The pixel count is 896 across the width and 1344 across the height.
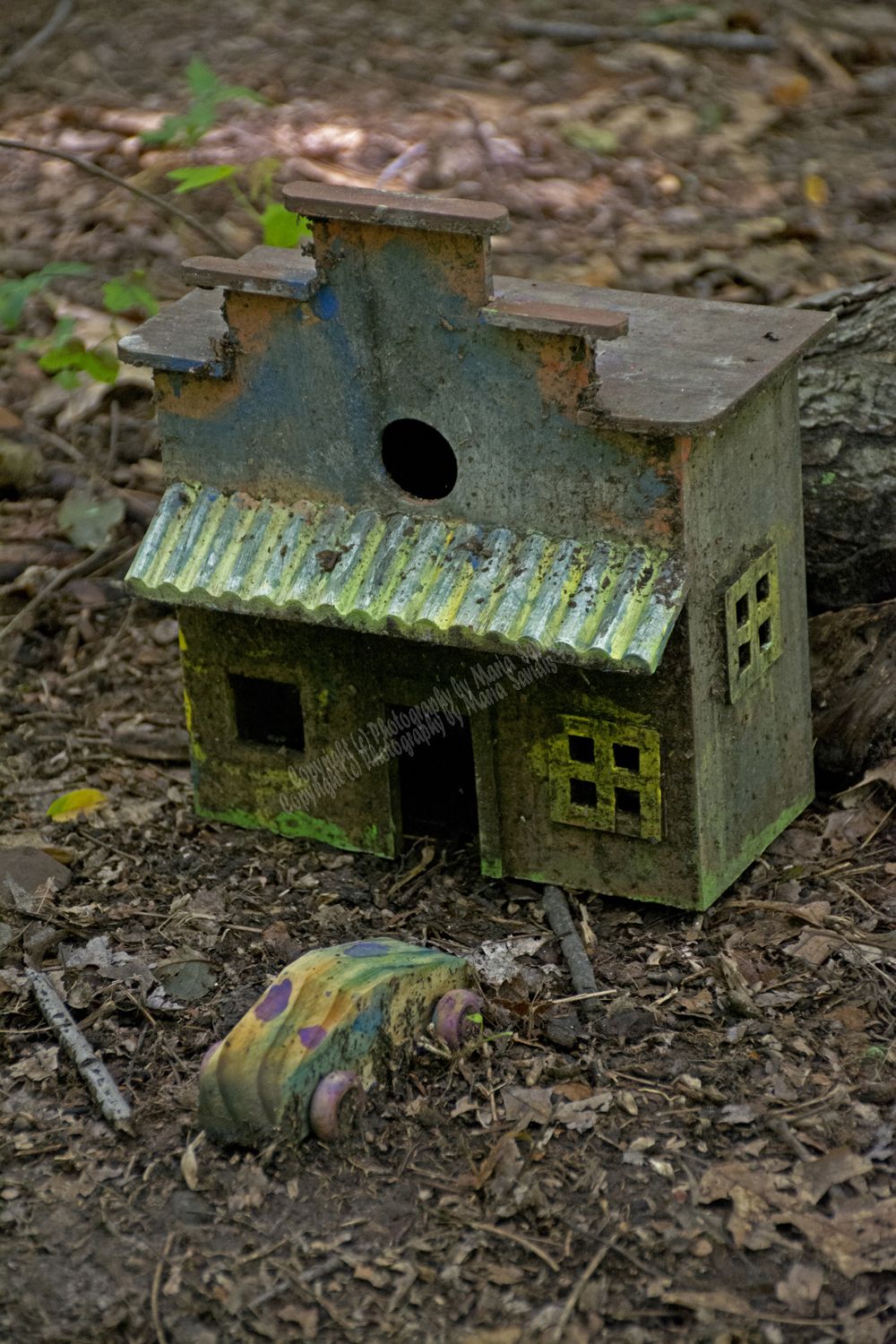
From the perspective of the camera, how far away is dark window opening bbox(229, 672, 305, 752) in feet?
18.6

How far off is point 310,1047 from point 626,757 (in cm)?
143

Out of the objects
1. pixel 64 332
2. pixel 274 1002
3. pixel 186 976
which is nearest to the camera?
pixel 274 1002

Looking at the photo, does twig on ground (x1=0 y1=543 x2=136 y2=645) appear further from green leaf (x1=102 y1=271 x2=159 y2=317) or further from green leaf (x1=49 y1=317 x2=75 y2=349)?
green leaf (x1=102 y1=271 x2=159 y2=317)

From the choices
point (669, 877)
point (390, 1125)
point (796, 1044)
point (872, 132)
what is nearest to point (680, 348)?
point (669, 877)

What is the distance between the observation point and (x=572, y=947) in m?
5.05

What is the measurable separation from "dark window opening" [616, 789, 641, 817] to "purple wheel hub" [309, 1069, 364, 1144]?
1358mm

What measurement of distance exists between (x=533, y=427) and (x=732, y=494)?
653mm

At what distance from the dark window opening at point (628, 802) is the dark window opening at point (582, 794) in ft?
0.29

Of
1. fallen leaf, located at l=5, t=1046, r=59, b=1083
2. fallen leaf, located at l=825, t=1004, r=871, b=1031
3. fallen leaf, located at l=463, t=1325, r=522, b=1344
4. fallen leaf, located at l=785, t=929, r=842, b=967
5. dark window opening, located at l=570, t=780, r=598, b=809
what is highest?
dark window opening, located at l=570, t=780, r=598, b=809

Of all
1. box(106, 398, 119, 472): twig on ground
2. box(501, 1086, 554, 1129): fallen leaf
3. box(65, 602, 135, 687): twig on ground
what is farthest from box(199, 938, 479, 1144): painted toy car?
box(106, 398, 119, 472): twig on ground

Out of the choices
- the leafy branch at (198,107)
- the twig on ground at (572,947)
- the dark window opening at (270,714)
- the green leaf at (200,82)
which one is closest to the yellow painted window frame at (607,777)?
the twig on ground at (572,947)

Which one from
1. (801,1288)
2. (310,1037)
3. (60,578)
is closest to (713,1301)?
(801,1288)

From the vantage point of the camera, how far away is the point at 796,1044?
4586mm

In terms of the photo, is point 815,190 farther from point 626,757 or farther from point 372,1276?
point 372,1276
